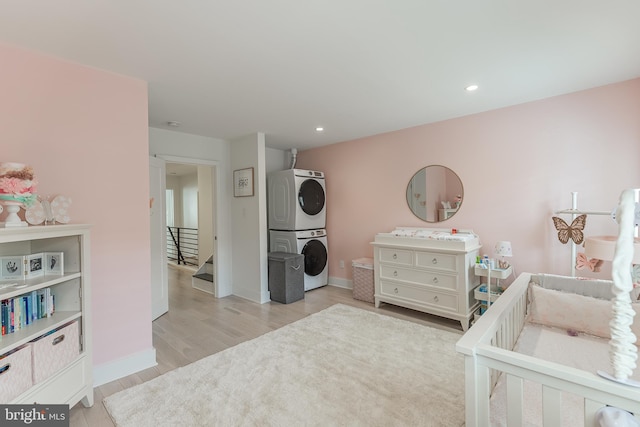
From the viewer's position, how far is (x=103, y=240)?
213 centimetres

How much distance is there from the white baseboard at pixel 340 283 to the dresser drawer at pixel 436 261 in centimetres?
150

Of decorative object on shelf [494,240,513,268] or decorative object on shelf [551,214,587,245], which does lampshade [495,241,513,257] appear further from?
decorative object on shelf [551,214,587,245]

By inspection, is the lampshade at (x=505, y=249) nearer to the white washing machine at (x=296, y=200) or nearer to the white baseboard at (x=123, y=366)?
the white washing machine at (x=296, y=200)

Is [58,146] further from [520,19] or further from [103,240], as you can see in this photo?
[520,19]

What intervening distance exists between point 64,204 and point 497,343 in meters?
2.73

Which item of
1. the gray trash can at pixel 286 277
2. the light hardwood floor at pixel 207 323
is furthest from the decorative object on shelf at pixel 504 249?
the gray trash can at pixel 286 277

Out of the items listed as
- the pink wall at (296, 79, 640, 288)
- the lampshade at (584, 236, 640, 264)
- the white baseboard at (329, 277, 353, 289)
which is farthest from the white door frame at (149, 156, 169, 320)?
the lampshade at (584, 236, 640, 264)

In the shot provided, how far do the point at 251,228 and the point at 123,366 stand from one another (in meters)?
2.14

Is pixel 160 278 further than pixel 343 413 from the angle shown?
Yes

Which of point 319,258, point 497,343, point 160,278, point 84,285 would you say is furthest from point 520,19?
point 160,278

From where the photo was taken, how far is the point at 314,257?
4.46m

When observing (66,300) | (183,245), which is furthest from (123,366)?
(183,245)

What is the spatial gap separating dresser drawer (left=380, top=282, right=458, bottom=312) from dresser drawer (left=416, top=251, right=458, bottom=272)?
27 cm

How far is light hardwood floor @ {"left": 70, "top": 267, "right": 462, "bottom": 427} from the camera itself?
6.87 ft
